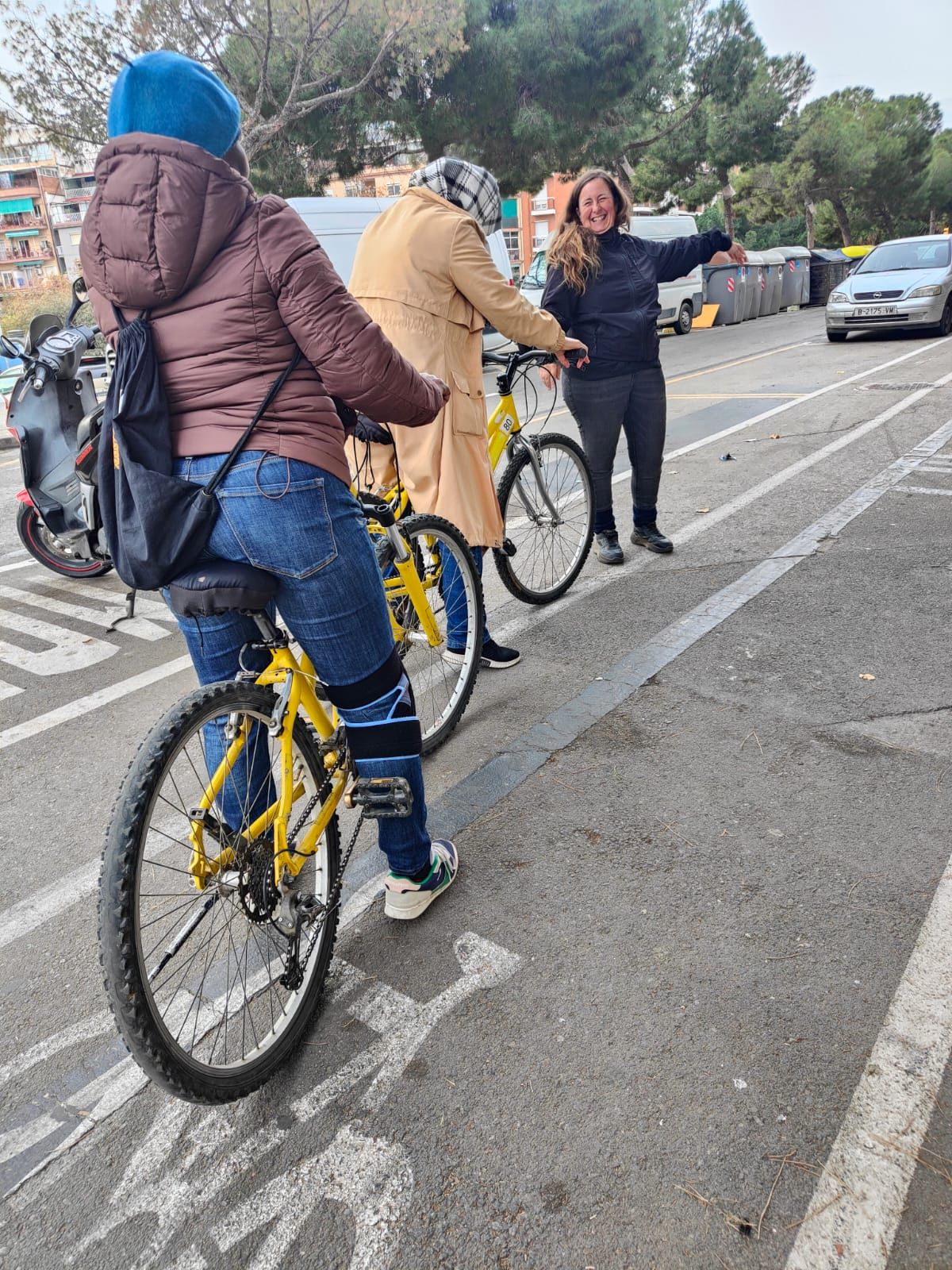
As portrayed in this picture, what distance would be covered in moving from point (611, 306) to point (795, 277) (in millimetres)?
26139

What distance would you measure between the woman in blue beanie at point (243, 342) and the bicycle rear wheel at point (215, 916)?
27cm

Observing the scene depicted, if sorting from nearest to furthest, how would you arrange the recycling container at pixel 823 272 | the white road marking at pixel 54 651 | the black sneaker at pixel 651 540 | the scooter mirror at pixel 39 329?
the white road marking at pixel 54 651, the black sneaker at pixel 651 540, the scooter mirror at pixel 39 329, the recycling container at pixel 823 272

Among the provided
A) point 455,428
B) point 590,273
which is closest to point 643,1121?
point 455,428

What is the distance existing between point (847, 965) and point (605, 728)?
1.40 m

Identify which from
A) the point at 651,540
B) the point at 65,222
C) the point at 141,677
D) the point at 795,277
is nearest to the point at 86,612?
A: the point at 141,677

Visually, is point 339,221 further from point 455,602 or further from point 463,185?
point 455,602

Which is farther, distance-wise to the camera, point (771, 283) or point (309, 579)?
point (771, 283)

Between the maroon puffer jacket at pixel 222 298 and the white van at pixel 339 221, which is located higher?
the white van at pixel 339 221

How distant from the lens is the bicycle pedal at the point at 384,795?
2.35 meters

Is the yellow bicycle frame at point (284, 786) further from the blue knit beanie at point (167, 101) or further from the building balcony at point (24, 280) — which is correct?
the building balcony at point (24, 280)

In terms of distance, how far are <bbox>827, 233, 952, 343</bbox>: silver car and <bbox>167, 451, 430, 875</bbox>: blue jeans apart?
15031 mm

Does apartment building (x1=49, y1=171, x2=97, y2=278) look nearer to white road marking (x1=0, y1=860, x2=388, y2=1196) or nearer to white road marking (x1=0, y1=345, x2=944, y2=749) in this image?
white road marking (x1=0, y1=345, x2=944, y2=749)

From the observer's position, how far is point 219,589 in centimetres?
193

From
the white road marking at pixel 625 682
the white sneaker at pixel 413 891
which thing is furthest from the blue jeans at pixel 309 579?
the white road marking at pixel 625 682
